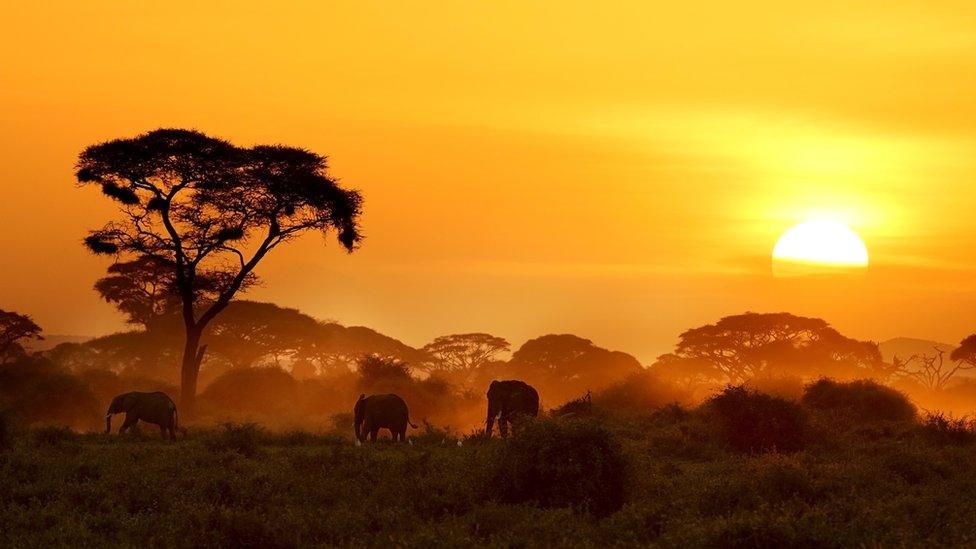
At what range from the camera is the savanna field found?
14391 mm

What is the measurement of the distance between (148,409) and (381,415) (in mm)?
7291

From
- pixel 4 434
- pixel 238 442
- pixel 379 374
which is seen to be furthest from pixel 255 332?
pixel 238 442

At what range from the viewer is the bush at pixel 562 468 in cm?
1717

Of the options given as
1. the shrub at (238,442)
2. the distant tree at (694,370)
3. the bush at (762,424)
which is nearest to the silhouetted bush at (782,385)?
the bush at (762,424)

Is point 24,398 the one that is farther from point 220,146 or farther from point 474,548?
point 474,548

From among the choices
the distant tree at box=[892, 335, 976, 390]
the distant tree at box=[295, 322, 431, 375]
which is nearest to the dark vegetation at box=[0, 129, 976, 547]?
the distant tree at box=[295, 322, 431, 375]

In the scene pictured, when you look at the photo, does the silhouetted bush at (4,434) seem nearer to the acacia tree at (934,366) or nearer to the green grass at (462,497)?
the green grass at (462,497)

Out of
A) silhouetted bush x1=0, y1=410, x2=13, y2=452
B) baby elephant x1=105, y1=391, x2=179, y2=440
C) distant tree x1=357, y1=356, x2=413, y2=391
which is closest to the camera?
silhouetted bush x1=0, y1=410, x2=13, y2=452

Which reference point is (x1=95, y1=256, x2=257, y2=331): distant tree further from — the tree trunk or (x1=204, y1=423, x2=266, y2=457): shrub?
(x1=204, y1=423, x2=266, y2=457): shrub

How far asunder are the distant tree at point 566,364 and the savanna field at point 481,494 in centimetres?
4831

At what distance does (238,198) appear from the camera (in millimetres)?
41812

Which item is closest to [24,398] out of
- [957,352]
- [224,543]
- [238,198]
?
[238,198]

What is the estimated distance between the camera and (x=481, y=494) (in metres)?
17.5

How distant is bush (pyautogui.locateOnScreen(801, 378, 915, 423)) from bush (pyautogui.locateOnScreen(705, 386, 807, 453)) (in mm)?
8027
